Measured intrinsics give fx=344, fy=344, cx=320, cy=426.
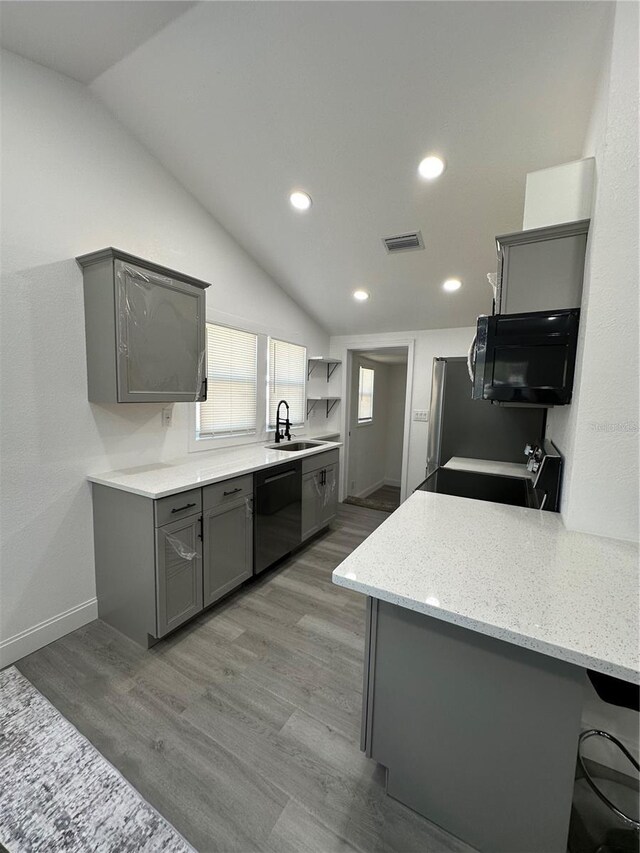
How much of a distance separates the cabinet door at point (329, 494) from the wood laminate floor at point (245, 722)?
113 centimetres

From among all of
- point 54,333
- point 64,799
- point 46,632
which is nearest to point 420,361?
point 54,333

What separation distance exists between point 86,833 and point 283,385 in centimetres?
324

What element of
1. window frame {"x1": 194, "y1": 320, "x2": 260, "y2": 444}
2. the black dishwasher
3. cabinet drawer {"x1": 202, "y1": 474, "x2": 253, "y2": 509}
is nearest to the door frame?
window frame {"x1": 194, "y1": 320, "x2": 260, "y2": 444}

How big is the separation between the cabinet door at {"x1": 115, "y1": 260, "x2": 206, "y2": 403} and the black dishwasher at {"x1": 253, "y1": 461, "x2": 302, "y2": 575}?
82 centimetres

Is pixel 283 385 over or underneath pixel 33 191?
underneath

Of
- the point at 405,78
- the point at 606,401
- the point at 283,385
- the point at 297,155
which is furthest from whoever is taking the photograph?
the point at 283,385

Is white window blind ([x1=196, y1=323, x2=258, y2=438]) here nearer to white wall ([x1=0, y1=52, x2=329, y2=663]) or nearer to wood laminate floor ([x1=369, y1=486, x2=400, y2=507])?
white wall ([x1=0, y1=52, x2=329, y2=663])

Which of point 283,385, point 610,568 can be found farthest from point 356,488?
point 610,568

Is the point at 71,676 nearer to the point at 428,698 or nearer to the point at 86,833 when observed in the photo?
the point at 86,833

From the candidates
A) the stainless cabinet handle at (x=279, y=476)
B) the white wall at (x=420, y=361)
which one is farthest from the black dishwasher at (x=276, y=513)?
the white wall at (x=420, y=361)

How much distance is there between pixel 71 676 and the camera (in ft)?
5.71

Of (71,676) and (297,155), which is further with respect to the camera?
(297,155)

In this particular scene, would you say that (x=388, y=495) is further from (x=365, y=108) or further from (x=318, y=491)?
(x=365, y=108)

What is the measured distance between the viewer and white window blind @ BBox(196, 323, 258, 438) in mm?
2879
